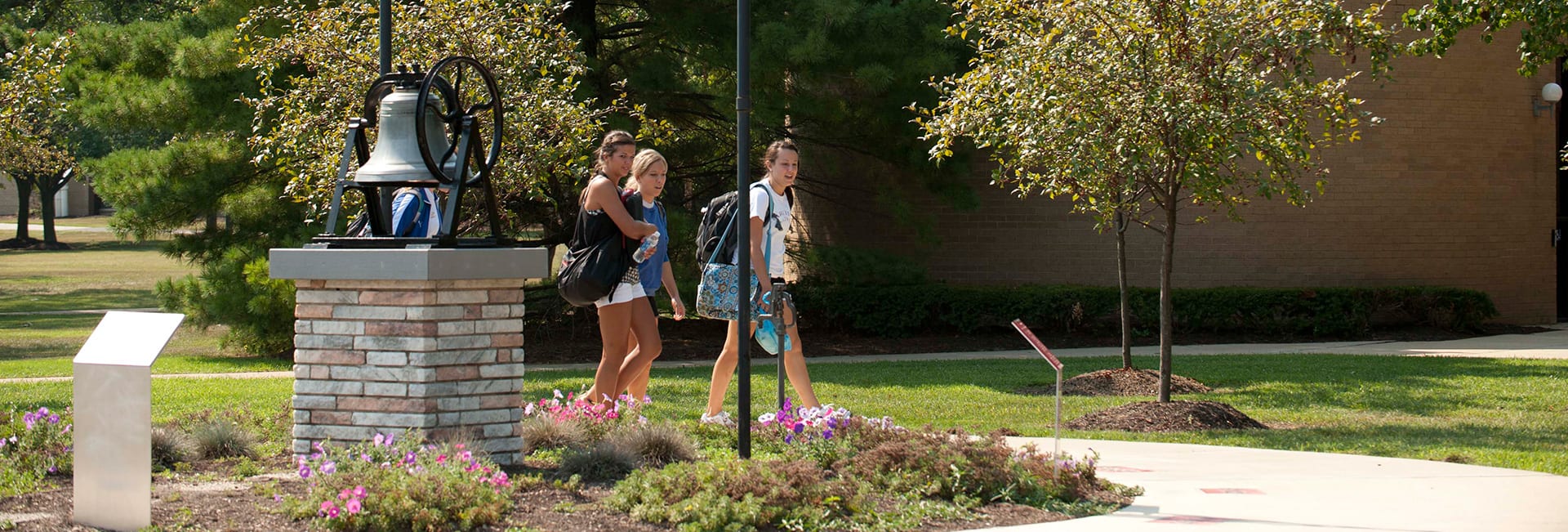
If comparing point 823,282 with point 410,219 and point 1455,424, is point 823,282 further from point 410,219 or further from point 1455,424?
point 410,219

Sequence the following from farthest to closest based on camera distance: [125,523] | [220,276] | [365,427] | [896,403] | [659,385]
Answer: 1. [220,276]
2. [659,385]
3. [896,403]
4. [365,427]
5. [125,523]

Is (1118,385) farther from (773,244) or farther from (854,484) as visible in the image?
(854,484)

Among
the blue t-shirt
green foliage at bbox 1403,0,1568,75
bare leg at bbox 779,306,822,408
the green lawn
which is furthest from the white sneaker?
green foliage at bbox 1403,0,1568,75

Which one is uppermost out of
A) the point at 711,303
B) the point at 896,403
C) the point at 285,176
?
the point at 285,176

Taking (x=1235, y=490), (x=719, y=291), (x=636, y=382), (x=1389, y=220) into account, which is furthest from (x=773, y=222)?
(x=1389, y=220)

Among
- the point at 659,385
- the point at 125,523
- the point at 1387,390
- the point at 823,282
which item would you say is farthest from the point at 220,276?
the point at 1387,390

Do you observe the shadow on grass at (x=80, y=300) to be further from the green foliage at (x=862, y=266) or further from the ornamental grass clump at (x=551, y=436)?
the ornamental grass clump at (x=551, y=436)

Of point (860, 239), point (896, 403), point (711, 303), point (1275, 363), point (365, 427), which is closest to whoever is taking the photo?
point (365, 427)

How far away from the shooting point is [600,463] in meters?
6.56

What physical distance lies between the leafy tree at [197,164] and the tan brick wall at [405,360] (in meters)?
7.89

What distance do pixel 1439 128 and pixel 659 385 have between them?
1091 centimetres

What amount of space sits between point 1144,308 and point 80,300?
2067cm

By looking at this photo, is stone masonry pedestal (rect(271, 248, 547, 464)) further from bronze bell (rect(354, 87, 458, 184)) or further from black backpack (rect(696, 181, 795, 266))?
black backpack (rect(696, 181, 795, 266))

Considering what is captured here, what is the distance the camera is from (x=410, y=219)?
23.2 ft
